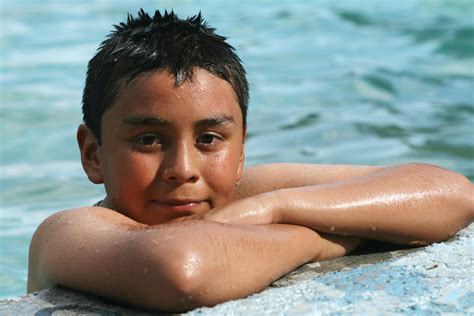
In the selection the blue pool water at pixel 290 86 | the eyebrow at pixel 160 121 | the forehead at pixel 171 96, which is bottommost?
A: the blue pool water at pixel 290 86

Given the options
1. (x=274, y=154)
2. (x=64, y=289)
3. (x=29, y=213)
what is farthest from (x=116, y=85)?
(x=274, y=154)

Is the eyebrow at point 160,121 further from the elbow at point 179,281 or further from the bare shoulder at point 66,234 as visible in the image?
the elbow at point 179,281

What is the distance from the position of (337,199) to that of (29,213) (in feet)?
11.9

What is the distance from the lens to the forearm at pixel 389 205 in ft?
10.4

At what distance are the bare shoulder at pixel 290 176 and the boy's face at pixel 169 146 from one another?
440 mm

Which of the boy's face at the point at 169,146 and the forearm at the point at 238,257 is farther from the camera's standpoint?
the boy's face at the point at 169,146

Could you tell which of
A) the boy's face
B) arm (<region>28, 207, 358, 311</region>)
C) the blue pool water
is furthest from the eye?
the blue pool water

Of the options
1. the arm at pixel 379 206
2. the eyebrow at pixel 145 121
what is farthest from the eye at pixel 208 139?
the arm at pixel 379 206

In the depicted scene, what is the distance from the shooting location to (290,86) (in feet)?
32.3

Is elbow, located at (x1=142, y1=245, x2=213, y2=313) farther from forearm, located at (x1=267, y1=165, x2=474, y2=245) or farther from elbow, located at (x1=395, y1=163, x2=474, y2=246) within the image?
elbow, located at (x1=395, y1=163, x2=474, y2=246)

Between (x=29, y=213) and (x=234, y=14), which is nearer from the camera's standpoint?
(x=29, y=213)

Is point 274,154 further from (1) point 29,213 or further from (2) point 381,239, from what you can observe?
(2) point 381,239

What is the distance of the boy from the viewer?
275 centimetres

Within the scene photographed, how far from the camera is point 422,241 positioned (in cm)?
340
